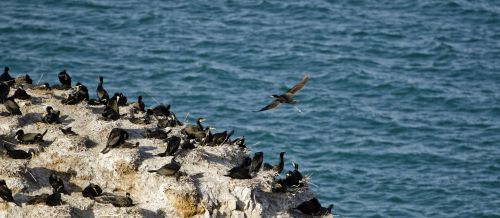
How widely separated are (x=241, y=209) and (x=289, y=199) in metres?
1.88

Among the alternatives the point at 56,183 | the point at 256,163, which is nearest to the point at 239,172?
the point at 256,163

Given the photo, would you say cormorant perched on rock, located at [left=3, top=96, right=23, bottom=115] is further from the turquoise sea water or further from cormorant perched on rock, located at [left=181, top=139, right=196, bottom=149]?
the turquoise sea water

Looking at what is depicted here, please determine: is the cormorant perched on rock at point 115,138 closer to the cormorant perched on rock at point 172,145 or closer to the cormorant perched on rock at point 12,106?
the cormorant perched on rock at point 172,145

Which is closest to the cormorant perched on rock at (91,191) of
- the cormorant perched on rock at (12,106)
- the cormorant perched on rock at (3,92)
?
the cormorant perched on rock at (12,106)

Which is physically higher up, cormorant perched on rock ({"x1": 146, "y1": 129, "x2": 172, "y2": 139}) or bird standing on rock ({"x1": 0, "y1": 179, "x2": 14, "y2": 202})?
cormorant perched on rock ({"x1": 146, "y1": 129, "x2": 172, "y2": 139})

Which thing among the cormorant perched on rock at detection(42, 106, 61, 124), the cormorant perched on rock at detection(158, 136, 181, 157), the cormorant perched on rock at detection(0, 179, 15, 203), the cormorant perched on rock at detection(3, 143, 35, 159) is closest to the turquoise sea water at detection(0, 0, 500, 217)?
the cormorant perched on rock at detection(158, 136, 181, 157)

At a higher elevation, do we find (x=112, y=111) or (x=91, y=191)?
(x=112, y=111)

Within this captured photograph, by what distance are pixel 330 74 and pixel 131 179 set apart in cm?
4109

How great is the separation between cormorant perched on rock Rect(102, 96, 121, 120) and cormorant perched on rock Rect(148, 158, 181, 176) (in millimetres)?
3859

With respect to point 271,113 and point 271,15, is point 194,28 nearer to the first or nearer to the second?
point 271,15

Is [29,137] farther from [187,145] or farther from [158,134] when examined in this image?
[187,145]

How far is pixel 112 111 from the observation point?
3447 cm

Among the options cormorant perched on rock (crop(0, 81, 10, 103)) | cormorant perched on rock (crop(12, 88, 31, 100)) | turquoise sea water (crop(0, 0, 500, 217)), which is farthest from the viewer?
turquoise sea water (crop(0, 0, 500, 217))

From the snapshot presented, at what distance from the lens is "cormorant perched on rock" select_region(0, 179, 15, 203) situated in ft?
97.5
